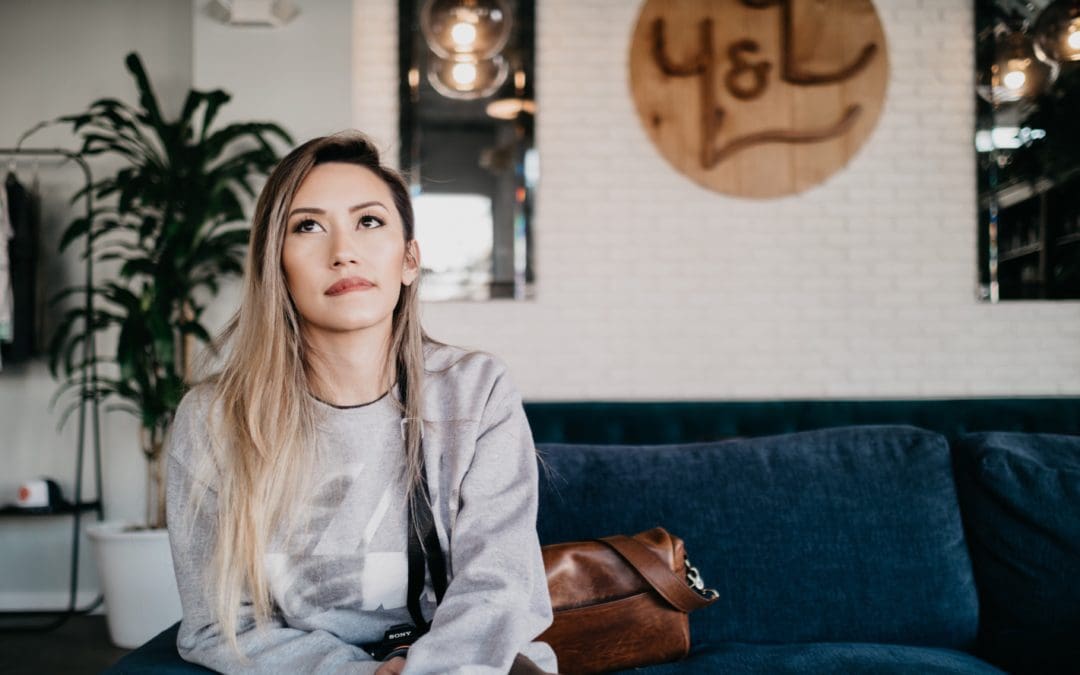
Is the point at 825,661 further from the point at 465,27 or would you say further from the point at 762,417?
the point at 465,27

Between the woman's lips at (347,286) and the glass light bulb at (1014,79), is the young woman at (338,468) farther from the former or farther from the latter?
the glass light bulb at (1014,79)

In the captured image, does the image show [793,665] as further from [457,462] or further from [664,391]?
[664,391]

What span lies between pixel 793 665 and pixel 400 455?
85 cm

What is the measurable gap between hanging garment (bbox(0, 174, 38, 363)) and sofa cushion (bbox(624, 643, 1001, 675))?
11.0 feet

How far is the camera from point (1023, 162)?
4.35m

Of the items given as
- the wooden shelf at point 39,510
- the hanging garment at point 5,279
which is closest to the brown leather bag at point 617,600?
the wooden shelf at point 39,510

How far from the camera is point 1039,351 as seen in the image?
4352 mm

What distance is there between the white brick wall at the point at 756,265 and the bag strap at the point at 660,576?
8.54 ft

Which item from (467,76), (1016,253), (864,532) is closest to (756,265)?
(1016,253)

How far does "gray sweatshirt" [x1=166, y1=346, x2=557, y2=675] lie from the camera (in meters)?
1.32

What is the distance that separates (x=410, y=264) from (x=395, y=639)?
0.67 m

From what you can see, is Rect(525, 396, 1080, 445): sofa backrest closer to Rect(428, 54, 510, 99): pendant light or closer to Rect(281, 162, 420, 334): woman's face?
Rect(281, 162, 420, 334): woman's face

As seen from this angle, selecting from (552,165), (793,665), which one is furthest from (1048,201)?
(793,665)

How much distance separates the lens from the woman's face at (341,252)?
1474 mm
